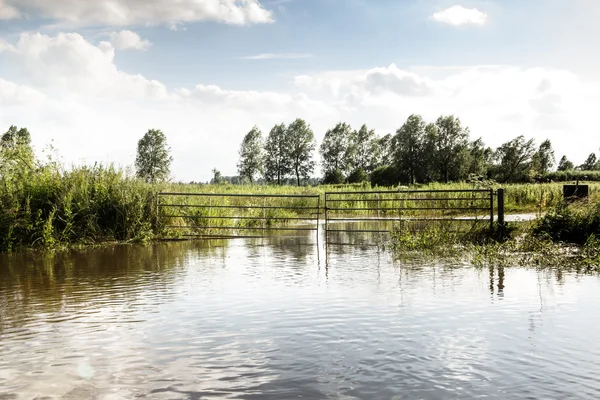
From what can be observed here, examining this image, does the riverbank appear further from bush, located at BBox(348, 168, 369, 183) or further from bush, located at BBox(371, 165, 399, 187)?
bush, located at BBox(348, 168, 369, 183)

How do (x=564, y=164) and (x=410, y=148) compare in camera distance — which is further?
(x=564, y=164)

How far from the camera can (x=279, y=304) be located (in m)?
7.40

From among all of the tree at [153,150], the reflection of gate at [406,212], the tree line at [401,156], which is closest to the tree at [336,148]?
the tree line at [401,156]

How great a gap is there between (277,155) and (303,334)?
3097 inches

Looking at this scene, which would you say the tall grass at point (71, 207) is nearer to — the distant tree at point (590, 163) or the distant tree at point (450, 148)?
the distant tree at point (450, 148)

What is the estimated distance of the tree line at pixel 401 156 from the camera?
203ft

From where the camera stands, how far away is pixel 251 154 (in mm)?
81188

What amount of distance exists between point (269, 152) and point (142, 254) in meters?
71.8

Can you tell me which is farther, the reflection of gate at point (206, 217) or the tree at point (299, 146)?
the tree at point (299, 146)

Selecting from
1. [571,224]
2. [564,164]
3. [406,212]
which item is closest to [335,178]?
[564,164]

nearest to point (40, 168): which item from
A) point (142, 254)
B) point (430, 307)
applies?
point (142, 254)

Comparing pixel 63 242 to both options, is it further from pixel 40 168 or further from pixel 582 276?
pixel 582 276

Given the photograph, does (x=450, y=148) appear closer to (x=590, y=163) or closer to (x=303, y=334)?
(x=590, y=163)

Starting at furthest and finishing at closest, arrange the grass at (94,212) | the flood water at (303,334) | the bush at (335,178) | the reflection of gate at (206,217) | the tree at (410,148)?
the bush at (335,178)
the tree at (410,148)
the reflection of gate at (206,217)
the grass at (94,212)
the flood water at (303,334)
